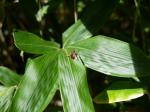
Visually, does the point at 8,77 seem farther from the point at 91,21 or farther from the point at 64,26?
the point at 64,26

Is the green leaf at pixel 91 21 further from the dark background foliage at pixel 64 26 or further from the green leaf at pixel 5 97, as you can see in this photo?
the green leaf at pixel 5 97

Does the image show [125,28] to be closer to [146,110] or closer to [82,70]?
[146,110]

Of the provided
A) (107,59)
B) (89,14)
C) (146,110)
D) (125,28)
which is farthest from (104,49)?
(125,28)

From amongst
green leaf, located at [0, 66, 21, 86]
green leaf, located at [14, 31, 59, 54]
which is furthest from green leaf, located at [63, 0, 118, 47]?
green leaf, located at [0, 66, 21, 86]

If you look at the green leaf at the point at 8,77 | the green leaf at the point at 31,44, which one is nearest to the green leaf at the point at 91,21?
the green leaf at the point at 31,44

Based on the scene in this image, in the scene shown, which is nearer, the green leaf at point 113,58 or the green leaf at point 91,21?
the green leaf at point 113,58

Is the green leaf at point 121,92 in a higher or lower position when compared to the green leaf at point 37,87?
lower

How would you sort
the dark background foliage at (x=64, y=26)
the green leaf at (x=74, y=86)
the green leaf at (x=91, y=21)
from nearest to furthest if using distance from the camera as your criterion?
the green leaf at (x=74, y=86) → the green leaf at (x=91, y=21) → the dark background foliage at (x=64, y=26)
